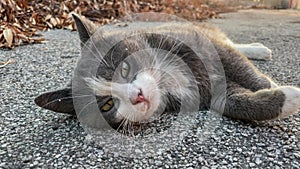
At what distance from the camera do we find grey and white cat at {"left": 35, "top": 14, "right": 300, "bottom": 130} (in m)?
1.28

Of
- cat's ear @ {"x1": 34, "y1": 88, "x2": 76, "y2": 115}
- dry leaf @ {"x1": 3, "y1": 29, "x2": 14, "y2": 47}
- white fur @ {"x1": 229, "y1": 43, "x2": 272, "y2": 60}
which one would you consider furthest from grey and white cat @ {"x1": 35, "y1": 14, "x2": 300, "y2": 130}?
dry leaf @ {"x1": 3, "y1": 29, "x2": 14, "y2": 47}

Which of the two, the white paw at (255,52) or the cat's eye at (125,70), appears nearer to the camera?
the cat's eye at (125,70)

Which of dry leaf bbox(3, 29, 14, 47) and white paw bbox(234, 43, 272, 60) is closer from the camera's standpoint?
white paw bbox(234, 43, 272, 60)

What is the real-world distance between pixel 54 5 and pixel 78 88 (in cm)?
332

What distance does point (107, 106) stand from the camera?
4.34ft

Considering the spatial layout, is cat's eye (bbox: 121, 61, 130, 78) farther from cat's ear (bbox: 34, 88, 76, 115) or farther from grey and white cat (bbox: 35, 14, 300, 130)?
cat's ear (bbox: 34, 88, 76, 115)

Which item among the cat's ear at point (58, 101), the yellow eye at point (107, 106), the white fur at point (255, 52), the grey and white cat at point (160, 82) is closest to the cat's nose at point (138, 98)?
the grey and white cat at point (160, 82)

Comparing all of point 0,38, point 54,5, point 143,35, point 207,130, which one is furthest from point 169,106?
point 54,5

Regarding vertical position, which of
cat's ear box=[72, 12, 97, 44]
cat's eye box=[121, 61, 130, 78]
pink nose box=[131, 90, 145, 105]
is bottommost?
pink nose box=[131, 90, 145, 105]

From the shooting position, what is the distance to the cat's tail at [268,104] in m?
1.28

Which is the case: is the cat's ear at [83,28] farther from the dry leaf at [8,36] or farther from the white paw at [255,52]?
the dry leaf at [8,36]

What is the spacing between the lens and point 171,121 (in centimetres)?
137

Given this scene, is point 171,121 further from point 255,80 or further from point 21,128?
point 21,128

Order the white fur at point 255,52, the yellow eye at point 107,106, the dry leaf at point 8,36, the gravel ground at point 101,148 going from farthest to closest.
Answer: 1. the dry leaf at point 8,36
2. the white fur at point 255,52
3. the yellow eye at point 107,106
4. the gravel ground at point 101,148
